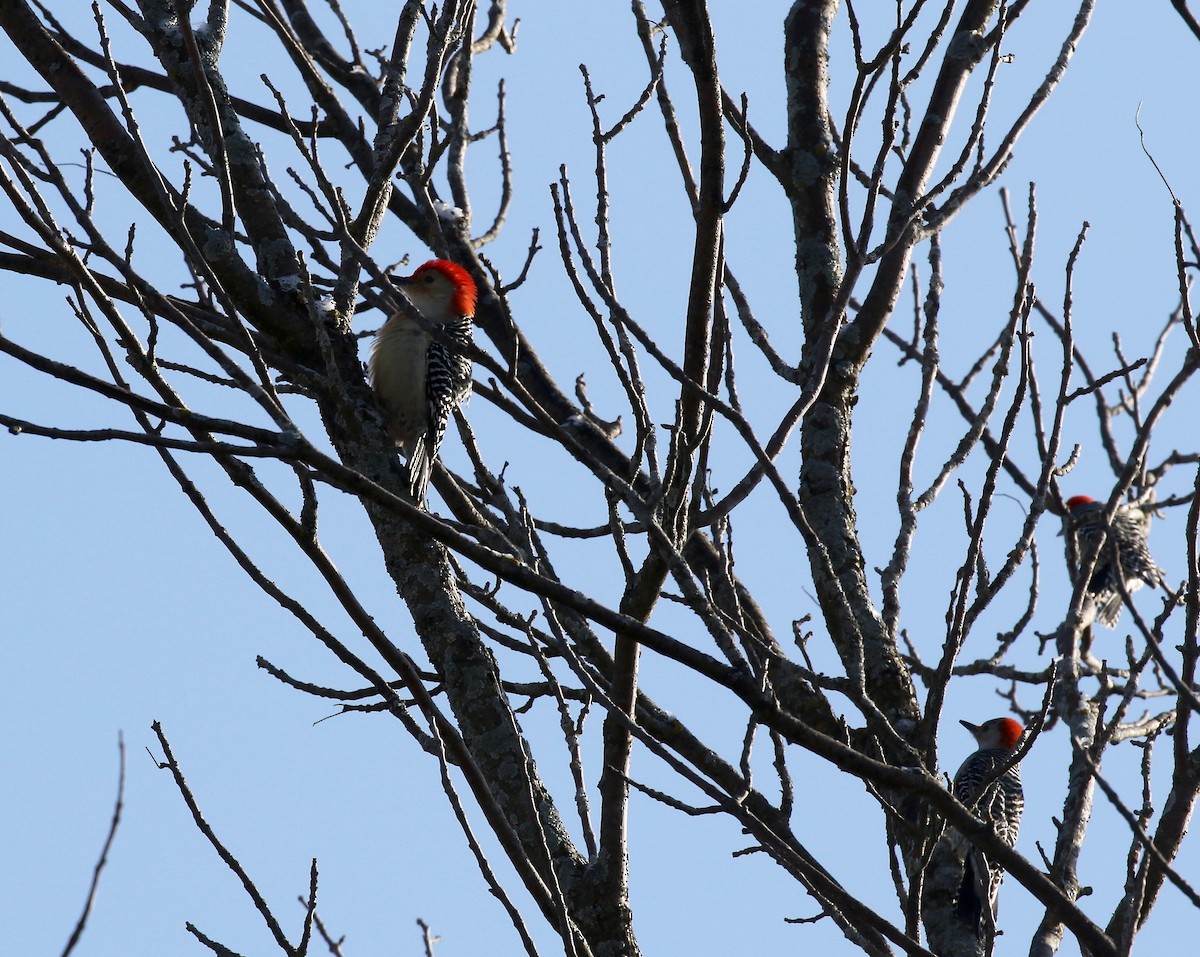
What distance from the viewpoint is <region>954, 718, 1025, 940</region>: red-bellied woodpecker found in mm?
3365

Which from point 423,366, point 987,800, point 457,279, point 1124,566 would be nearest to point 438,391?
point 423,366

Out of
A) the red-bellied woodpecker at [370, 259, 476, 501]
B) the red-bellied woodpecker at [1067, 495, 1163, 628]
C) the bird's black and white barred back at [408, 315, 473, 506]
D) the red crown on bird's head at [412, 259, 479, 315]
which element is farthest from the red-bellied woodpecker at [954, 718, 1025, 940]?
the red crown on bird's head at [412, 259, 479, 315]

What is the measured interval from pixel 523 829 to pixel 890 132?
168 cm

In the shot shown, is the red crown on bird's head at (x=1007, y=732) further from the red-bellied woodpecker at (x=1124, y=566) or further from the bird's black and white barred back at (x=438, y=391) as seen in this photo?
the bird's black and white barred back at (x=438, y=391)

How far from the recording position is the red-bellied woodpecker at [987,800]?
337 centimetres

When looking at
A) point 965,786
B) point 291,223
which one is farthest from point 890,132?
point 965,786

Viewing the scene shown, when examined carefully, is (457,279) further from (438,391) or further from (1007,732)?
(1007,732)

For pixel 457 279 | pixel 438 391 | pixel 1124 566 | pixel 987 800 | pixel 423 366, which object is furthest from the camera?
pixel 1124 566

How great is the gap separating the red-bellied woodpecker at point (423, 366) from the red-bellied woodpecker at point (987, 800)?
2.22 metres

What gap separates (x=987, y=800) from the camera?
4.97 meters

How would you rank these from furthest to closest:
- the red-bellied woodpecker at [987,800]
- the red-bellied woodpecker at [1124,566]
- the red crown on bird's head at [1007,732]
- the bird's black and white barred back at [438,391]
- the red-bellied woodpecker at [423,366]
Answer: the red crown on bird's head at [1007,732] → the red-bellied woodpecker at [1124,566] → the red-bellied woodpecker at [423,366] → the bird's black and white barred back at [438,391] → the red-bellied woodpecker at [987,800]

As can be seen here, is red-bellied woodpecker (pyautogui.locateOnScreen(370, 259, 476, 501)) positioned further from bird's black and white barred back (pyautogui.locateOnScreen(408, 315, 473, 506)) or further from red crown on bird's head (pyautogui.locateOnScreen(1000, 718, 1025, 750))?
red crown on bird's head (pyautogui.locateOnScreen(1000, 718, 1025, 750))

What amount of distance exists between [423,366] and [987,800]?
3064mm

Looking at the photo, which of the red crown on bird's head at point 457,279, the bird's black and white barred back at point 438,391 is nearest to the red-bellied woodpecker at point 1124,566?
the red crown on bird's head at point 457,279
